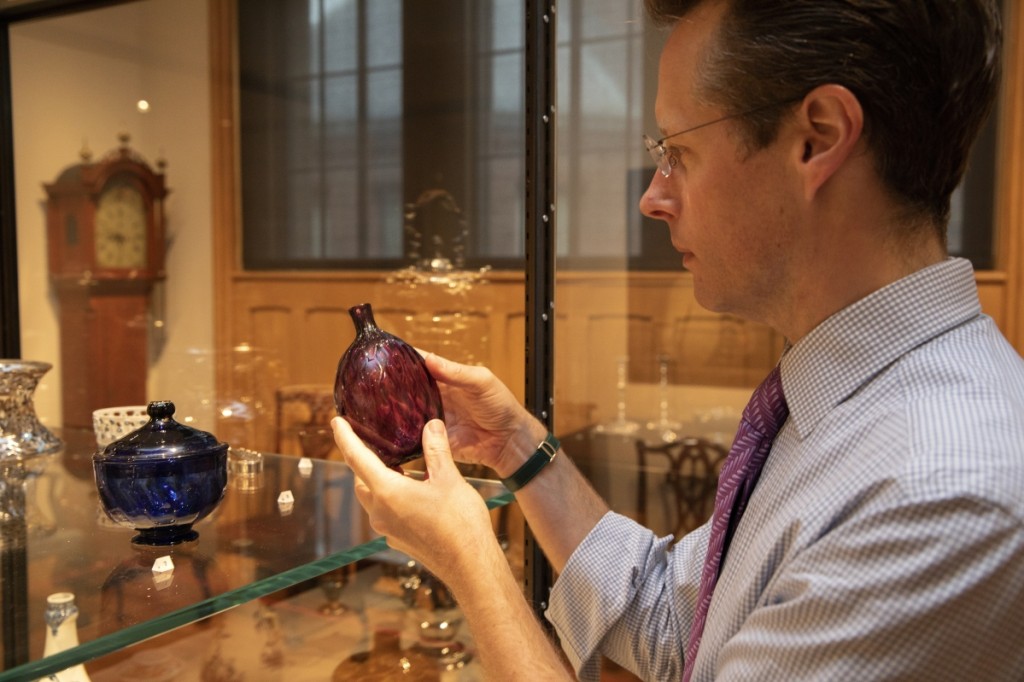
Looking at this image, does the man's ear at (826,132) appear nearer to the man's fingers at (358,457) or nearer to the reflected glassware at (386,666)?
the man's fingers at (358,457)

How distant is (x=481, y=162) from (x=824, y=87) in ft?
8.85

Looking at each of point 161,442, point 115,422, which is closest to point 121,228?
point 115,422

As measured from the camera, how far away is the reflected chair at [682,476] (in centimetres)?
373

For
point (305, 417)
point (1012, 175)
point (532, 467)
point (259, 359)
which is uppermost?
point (1012, 175)

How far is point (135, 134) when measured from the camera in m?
3.71

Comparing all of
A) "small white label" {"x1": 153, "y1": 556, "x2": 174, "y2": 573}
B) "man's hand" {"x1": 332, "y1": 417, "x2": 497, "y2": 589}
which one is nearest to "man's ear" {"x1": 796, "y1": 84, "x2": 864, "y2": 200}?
"man's hand" {"x1": 332, "y1": 417, "x2": 497, "y2": 589}

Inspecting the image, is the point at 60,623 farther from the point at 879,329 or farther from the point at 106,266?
→ the point at 106,266

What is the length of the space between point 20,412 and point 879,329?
1225 mm

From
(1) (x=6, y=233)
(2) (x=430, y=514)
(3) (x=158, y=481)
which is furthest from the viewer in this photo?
(1) (x=6, y=233)

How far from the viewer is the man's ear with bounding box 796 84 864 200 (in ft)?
2.48

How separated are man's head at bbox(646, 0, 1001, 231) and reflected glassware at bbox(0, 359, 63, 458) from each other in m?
1.08

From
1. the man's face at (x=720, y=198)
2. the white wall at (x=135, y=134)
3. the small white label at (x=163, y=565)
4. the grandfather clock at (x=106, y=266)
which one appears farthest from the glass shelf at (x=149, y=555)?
the grandfather clock at (x=106, y=266)

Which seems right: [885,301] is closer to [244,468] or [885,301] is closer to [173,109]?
[244,468]

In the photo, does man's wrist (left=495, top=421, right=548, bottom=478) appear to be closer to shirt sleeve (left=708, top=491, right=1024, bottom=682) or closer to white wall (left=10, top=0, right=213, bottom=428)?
shirt sleeve (left=708, top=491, right=1024, bottom=682)
